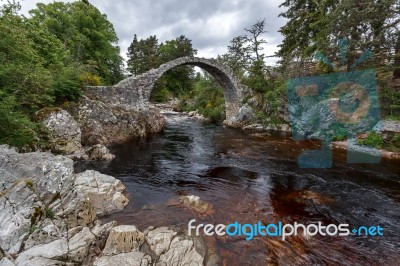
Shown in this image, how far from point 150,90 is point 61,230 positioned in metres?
11.6

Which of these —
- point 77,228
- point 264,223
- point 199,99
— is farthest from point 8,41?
point 199,99

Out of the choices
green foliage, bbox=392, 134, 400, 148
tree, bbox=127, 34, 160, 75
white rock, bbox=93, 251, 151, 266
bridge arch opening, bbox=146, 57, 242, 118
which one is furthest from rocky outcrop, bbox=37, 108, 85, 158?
Answer: tree, bbox=127, 34, 160, 75

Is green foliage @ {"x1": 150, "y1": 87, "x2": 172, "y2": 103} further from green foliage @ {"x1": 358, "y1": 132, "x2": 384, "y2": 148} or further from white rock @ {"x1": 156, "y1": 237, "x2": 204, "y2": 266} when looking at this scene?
white rock @ {"x1": 156, "y1": 237, "x2": 204, "y2": 266}

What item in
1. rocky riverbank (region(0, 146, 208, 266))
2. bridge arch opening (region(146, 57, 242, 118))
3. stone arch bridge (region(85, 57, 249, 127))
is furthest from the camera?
bridge arch opening (region(146, 57, 242, 118))

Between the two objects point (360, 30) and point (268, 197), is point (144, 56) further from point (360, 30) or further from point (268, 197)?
point (268, 197)

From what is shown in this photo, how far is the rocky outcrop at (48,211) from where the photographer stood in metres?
3.16

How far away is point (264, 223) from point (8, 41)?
876cm

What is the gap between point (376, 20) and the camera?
1108 cm

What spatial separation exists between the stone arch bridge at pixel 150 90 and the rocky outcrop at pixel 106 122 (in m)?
0.52

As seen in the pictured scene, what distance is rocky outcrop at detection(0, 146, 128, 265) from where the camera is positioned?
3158mm

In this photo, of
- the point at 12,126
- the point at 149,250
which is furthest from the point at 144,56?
the point at 149,250

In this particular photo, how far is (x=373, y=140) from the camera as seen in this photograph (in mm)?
10070

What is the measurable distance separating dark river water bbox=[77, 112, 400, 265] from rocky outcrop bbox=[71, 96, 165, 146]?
59.4 inches

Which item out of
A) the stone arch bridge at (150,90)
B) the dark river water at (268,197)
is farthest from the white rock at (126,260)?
the stone arch bridge at (150,90)
